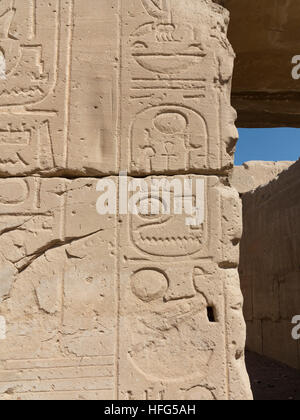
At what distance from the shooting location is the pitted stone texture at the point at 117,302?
217 cm

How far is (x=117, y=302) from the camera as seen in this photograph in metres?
2.25

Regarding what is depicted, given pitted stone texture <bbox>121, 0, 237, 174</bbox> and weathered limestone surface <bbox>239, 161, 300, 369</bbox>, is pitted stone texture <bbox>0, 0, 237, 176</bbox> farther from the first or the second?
weathered limestone surface <bbox>239, 161, 300, 369</bbox>

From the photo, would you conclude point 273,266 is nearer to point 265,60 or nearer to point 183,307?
point 265,60

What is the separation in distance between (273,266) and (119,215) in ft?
15.0

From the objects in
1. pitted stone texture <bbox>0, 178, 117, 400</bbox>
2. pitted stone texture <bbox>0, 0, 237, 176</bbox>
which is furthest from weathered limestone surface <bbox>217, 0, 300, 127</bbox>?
pitted stone texture <bbox>0, 178, 117, 400</bbox>

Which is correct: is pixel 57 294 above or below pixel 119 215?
below

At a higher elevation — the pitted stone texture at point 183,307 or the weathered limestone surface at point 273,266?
the weathered limestone surface at point 273,266

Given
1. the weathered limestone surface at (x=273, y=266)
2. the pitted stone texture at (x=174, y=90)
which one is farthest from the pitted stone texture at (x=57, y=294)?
the weathered limestone surface at (x=273, y=266)

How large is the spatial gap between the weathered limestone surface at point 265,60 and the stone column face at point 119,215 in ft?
2.10

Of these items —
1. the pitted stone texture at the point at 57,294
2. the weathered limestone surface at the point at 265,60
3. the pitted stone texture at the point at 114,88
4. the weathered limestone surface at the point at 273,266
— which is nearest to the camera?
the pitted stone texture at the point at 57,294

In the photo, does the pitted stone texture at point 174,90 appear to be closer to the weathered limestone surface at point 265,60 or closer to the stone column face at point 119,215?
the stone column face at point 119,215

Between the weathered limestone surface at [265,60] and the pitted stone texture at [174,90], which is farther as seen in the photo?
the weathered limestone surface at [265,60]

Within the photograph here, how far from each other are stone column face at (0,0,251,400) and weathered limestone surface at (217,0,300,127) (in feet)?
2.10

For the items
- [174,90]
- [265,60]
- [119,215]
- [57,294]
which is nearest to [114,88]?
[174,90]
